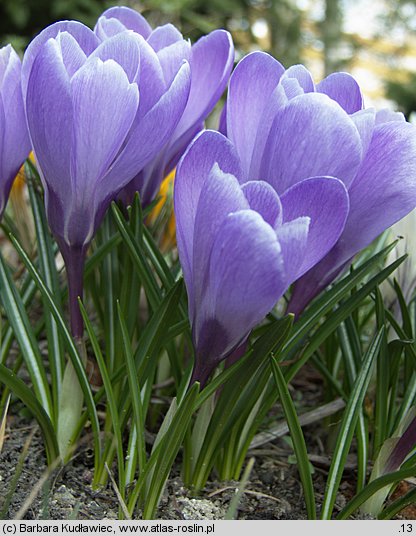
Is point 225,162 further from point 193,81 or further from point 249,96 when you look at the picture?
point 193,81

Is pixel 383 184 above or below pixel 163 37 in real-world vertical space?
below

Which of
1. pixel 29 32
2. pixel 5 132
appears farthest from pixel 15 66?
pixel 29 32

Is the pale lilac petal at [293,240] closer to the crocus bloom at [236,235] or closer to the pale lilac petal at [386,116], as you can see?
the crocus bloom at [236,235]

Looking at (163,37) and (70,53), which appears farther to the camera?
(163,37)

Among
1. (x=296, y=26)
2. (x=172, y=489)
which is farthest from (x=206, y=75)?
(x=296, y=26)
